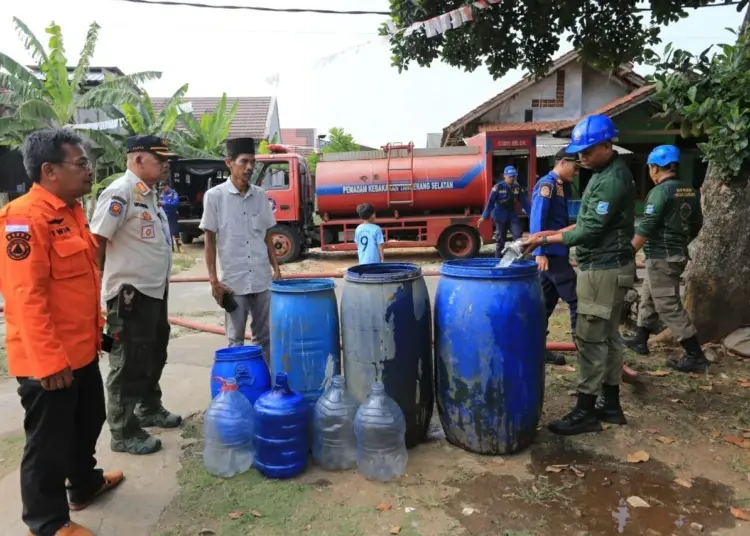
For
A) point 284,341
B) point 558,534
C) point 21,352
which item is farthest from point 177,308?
point 558,534

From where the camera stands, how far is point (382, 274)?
3.18 metres

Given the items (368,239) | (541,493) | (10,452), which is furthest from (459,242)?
(10,452)

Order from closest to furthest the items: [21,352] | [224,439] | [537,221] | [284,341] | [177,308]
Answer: [21,352], [224,439], [284,341], [537,221], [177,308]

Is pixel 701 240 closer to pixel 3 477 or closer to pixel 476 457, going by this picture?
pixel 476 457

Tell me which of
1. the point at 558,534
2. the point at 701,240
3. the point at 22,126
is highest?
the point at 22,126

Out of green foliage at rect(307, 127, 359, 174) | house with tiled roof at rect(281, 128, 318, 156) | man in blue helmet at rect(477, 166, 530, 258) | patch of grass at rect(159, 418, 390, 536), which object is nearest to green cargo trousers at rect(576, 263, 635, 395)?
patch of grass at rect(159, 418, 390, 536)

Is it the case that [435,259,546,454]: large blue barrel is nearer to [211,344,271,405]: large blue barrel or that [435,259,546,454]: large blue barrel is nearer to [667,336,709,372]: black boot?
[211,344,271,405]: large blue barrel

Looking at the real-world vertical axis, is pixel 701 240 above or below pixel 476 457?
above

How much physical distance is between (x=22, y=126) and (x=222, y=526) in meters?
13.7

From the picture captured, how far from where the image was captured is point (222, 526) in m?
2.64

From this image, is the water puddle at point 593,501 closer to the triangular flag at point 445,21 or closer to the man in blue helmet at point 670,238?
the man in blue helmet at point 670,238

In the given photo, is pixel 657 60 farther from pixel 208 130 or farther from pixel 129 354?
pixel 208 130

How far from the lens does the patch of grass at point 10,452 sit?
3.24m

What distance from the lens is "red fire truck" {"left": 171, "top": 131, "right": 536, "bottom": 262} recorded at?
11859 millimetres
